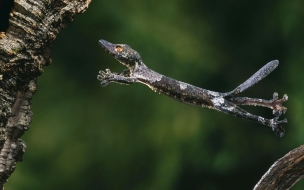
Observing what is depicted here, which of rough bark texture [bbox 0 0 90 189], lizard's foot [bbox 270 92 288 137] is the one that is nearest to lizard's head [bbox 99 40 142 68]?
rough bark texture [bbox 0 0 90 189]

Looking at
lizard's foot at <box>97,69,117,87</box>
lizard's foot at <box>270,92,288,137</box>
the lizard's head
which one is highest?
the lizard's head

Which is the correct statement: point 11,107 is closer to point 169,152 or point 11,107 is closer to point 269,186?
point 269,186

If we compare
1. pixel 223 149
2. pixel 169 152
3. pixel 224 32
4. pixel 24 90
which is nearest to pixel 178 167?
pixel 169 152

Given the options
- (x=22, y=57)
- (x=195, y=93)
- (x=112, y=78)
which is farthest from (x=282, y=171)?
(x=22, y=57)

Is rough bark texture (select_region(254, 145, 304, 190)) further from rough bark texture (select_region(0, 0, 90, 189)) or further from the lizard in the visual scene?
rough bark texture (select_region(0, 0, 90, 189))

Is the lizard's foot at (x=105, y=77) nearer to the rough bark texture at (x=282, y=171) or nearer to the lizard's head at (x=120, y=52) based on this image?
the lizard's head at (x=120, y=52)
